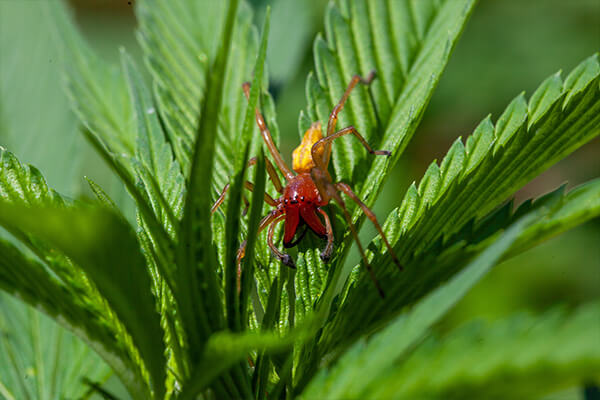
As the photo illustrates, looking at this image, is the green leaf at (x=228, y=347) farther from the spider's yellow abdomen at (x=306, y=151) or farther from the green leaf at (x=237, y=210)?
the spider's yellow abdomen at (x=306, y=151)

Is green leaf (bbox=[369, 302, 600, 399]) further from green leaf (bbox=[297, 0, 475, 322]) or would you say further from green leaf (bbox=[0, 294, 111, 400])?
green leaf (bbox=[0, 294, 111, 400])

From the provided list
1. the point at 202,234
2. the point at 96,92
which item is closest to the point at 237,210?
the point at 202,234

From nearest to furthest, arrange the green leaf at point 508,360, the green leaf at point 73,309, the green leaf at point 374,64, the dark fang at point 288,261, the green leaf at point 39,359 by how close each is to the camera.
→ the green leaf at point 508,360 → the green leaf at point 73,309 → the dark fang at point 288,261 → the green leaf at point 39,359 → the green leaf at point 374,64

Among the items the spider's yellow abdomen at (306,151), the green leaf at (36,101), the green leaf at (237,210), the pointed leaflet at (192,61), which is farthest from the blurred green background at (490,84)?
the green leaf at (237,210)

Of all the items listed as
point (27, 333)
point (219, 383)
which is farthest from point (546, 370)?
point (27, 333)

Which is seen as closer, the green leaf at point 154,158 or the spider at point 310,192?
the green leaf at point 154,158

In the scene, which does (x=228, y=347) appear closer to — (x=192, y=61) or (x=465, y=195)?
(x=465, y=195)
